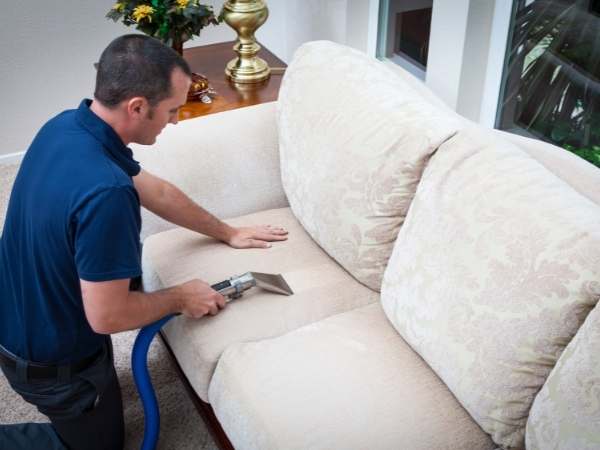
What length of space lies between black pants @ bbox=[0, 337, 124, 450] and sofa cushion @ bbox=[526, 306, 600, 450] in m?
1.04

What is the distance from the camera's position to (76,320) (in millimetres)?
1652

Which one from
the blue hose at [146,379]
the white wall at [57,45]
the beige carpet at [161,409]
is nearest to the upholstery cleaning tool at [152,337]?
the blue hose at [146,379]

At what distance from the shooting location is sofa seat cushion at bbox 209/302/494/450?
4.71 feet

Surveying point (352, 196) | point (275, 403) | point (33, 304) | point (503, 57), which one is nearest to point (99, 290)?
point (33, 304)

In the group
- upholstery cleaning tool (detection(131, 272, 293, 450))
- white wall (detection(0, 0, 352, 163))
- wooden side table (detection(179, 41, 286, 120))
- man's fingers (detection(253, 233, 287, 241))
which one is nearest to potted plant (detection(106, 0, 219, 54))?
wooden side table (detection(179, 41, 286, 120))

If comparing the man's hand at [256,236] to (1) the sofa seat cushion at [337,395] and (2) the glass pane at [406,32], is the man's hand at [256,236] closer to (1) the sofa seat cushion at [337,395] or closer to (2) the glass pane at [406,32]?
(1) the sofa seat cushion at [337,395]

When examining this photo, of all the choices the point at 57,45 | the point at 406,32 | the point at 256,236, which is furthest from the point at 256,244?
the point at 57,45

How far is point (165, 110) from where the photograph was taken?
157 centimetres

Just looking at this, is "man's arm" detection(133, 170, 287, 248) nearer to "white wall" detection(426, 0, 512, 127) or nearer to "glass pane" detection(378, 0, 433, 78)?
"white wall" detection(426, 0, 512, 127)

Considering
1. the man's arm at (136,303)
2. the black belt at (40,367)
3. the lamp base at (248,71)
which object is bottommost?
the black belt at (40,367)

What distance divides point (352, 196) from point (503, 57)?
0.76 m

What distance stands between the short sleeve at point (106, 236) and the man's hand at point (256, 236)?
1.72 feet

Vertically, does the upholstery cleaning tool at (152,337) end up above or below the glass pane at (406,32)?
below

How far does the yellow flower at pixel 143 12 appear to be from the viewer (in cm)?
231
